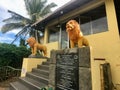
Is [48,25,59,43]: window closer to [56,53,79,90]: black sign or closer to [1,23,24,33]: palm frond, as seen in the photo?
[56,53,79,90]: black sign

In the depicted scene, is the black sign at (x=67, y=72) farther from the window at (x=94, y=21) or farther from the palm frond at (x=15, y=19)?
the palm frond at (x=15, y=19)

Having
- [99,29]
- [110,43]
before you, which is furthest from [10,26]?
[110,43]

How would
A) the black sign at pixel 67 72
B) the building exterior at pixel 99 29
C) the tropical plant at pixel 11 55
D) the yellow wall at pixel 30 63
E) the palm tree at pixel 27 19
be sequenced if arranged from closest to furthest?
the black sign at pixel 67 72
the building exterior at pixel 99 29
the yellow wall at pixel 30 63
the tropical plant at pixel 11 55
the palm tree at pixel 27 19

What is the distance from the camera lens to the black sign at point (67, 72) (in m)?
3.17

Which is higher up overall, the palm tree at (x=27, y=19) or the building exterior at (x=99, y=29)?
the palm tree at (x=27, y=19)

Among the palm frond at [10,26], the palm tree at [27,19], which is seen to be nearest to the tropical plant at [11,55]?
the palm tree at [27,19]

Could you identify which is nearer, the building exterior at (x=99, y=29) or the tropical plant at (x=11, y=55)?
the building exterior at (x=99, y=29)

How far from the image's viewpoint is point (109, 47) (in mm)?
4629

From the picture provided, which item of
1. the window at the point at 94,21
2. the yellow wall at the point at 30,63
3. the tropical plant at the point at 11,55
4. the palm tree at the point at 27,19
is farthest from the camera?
the palm tree at the point at 27,19

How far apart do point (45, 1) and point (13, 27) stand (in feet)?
17.9

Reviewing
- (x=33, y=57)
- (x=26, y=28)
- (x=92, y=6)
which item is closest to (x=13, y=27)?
(x=26, y=28)

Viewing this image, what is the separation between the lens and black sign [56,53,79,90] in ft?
10.4

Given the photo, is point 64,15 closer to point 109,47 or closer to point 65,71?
point 109,47

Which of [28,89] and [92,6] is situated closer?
[28,89]
